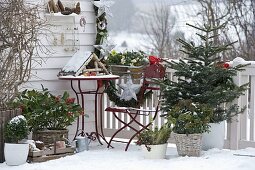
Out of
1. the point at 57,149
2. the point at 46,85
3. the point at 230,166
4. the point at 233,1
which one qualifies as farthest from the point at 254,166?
the point at 233,1

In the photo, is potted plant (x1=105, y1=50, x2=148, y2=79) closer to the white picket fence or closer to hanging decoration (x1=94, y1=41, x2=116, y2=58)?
hanging decoration (x1=94, y1=41, x2=116, y2=58)

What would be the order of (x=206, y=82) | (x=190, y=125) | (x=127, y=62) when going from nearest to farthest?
(x=190, y=125) < (x=206, y=82) < (x=127, y=62)

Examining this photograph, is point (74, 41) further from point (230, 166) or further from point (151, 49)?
point (151, 49)

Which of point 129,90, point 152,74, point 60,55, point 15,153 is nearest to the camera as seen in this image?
point 15,153

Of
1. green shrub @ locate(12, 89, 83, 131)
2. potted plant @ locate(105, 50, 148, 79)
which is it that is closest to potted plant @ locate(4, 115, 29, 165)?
green shrub @ locate(12, 89, 83, 131)

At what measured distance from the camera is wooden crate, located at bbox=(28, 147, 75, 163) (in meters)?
6.34

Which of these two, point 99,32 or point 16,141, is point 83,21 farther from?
point 16,141

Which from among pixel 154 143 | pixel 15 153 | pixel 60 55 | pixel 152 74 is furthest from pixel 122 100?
pixel 15 153

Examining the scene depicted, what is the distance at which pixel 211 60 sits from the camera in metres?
6.84

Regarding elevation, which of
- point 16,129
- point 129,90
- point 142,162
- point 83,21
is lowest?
point 142,162

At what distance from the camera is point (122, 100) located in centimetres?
739

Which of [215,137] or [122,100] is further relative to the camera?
[122,100]

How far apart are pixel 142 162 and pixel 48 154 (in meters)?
1.00

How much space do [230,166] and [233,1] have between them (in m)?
7.12
